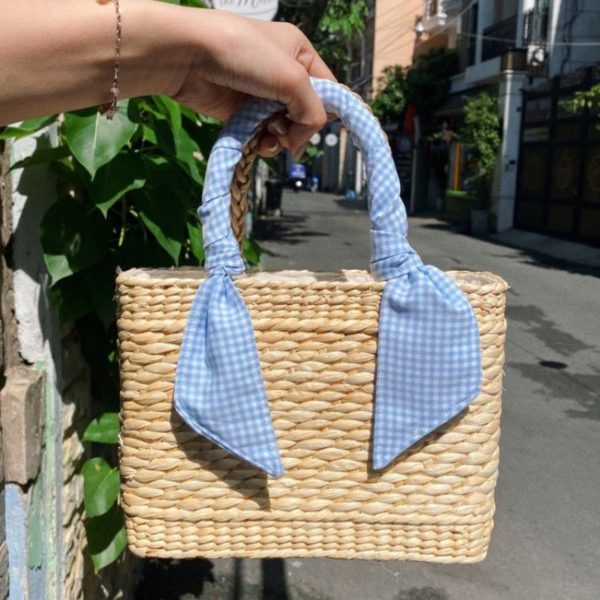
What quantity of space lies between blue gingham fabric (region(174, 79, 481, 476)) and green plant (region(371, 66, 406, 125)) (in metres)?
27.2

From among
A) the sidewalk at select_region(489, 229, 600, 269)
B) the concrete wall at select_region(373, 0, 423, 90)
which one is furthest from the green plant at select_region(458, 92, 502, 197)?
the concrete wall at select_region(373, 0, 423, 90)

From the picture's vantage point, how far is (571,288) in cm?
1163

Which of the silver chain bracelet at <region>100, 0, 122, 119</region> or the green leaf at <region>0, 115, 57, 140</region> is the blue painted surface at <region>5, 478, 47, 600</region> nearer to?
the green leaf at <region>0, 115, 57, 140</region>

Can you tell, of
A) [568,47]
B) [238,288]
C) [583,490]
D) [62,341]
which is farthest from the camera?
[568,47]

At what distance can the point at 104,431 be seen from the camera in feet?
6.73

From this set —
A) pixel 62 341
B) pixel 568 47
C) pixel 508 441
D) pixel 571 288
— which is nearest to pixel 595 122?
pixel 568 47

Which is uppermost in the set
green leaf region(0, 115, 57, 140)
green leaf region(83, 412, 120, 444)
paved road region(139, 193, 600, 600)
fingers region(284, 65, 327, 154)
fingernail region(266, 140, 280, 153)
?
fingers region(284, 65, 327, 154)

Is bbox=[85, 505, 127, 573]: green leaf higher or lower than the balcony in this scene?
lower

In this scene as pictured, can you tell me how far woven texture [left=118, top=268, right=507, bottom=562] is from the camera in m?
1.13

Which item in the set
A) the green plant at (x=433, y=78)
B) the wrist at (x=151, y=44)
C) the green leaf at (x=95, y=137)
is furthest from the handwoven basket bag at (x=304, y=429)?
the green plant at (x=433, y=78)

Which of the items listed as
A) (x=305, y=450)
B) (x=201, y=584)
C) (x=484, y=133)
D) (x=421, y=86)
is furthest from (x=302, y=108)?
(x=421, y=86)

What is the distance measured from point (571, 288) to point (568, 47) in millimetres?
9861

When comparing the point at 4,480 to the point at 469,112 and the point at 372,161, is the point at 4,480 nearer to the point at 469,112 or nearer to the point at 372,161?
the point at 372,161

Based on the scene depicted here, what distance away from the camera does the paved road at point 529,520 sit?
3434 mm
